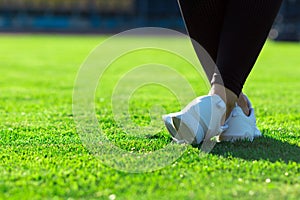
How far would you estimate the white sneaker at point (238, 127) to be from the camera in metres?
2.04

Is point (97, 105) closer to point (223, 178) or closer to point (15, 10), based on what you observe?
point (223, 178)

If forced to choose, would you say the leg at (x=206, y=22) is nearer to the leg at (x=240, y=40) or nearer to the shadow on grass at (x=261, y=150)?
the leg at (x=240, y=40)

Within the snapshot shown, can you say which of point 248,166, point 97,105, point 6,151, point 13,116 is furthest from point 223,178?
point 97,105

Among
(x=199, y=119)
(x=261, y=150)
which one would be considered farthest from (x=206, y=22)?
(x=261, y=150)

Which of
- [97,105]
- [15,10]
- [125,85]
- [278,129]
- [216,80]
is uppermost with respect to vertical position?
[216,80]

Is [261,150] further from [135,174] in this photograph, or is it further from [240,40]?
[135,174]

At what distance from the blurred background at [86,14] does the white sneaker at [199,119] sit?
27.8m

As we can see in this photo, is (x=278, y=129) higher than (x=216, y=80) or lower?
lower

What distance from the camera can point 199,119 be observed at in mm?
1910

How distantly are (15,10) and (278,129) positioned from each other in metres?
30.0

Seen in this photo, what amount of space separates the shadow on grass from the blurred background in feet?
91.0

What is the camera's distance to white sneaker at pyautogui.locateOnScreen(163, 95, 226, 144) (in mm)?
1909

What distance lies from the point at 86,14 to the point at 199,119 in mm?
30319

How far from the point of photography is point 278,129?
244 cm
